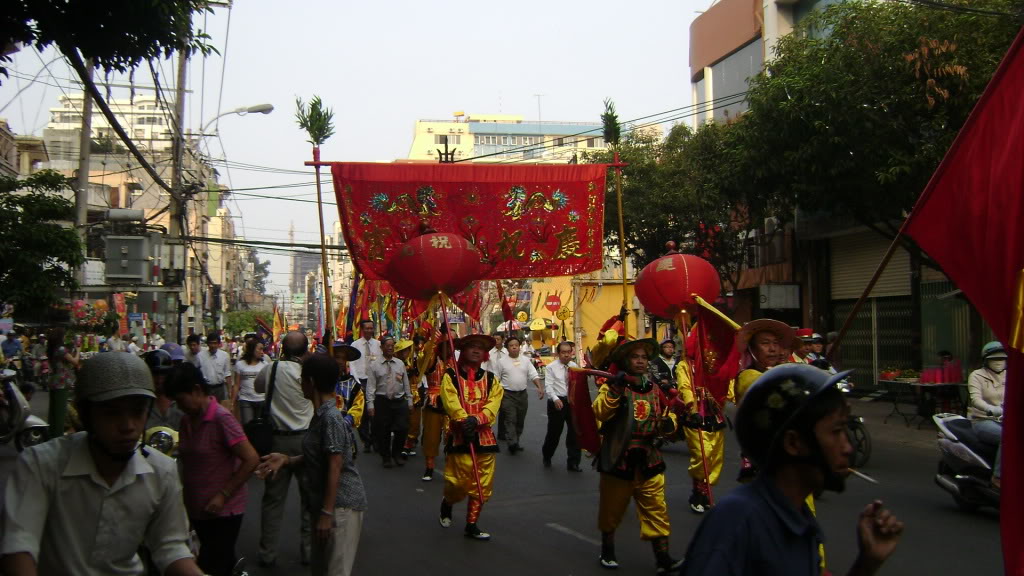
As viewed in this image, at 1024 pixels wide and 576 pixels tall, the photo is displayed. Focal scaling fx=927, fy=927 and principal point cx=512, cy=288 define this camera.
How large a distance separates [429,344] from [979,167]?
695cm

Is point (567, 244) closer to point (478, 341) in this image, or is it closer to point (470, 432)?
point (478, 341)

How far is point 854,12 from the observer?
638 inches

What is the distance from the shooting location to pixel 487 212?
9.99 m

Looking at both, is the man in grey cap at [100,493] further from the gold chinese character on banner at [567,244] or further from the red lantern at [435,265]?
the gold chinese character on banner at [567,244]

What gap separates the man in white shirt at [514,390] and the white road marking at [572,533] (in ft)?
16.1

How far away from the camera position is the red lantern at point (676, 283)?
8.14m

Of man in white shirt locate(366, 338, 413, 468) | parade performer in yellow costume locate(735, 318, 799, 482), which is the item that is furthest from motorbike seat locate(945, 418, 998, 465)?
man in white shirt locate(366, 338, 413, 468)

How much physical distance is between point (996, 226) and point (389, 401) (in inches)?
345

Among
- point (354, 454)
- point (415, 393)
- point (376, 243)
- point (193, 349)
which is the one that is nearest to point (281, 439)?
point (354, 454)

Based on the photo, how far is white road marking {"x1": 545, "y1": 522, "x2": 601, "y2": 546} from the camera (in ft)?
24.3

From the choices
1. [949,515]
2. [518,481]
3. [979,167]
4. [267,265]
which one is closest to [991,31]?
[949,515]

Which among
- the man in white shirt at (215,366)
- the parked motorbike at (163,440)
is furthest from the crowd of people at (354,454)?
the man in white shirt at (215,366)

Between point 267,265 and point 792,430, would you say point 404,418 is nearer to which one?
point 792,430

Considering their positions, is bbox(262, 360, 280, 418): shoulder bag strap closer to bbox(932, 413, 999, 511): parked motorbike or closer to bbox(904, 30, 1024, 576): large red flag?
bbox(904, 30, 1024, 576): large red flag
